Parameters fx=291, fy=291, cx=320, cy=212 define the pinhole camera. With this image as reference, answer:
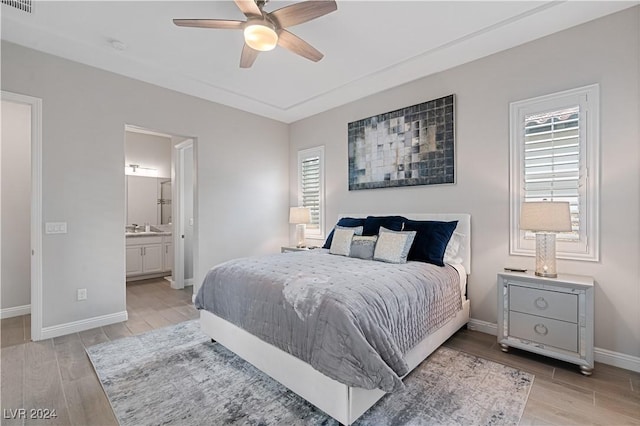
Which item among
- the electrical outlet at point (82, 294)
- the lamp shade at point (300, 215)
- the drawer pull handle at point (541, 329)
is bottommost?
the drawer pull handle at point (541, 329)

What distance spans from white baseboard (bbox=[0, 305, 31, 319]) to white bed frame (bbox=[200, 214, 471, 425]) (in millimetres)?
2831

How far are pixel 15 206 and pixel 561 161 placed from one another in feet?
20.9

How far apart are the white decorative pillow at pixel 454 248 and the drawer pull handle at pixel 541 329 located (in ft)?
3.07

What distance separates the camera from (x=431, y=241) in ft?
10.0

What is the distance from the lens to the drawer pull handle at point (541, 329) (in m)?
2.42

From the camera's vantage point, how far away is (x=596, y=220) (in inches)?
99.4

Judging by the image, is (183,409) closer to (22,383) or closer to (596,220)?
(22,383)

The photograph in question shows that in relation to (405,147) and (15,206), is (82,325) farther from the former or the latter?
(405,147)

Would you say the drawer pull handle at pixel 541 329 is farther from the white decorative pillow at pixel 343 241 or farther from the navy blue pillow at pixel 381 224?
the white decorative pillow at pixel 343 241

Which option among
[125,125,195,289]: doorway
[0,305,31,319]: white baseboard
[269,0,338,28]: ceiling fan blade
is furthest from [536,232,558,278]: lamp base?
[0,305,31,319]: white baseboard

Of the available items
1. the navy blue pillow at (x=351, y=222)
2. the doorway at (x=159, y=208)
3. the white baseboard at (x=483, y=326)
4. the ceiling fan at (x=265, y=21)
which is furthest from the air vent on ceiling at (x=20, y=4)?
the white baseboard at (x=483, y=326)

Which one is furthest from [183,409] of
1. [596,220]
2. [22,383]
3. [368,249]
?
[596,220]

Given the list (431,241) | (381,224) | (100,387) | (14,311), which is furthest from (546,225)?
(14,311)

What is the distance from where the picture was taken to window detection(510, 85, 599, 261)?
2.55m
